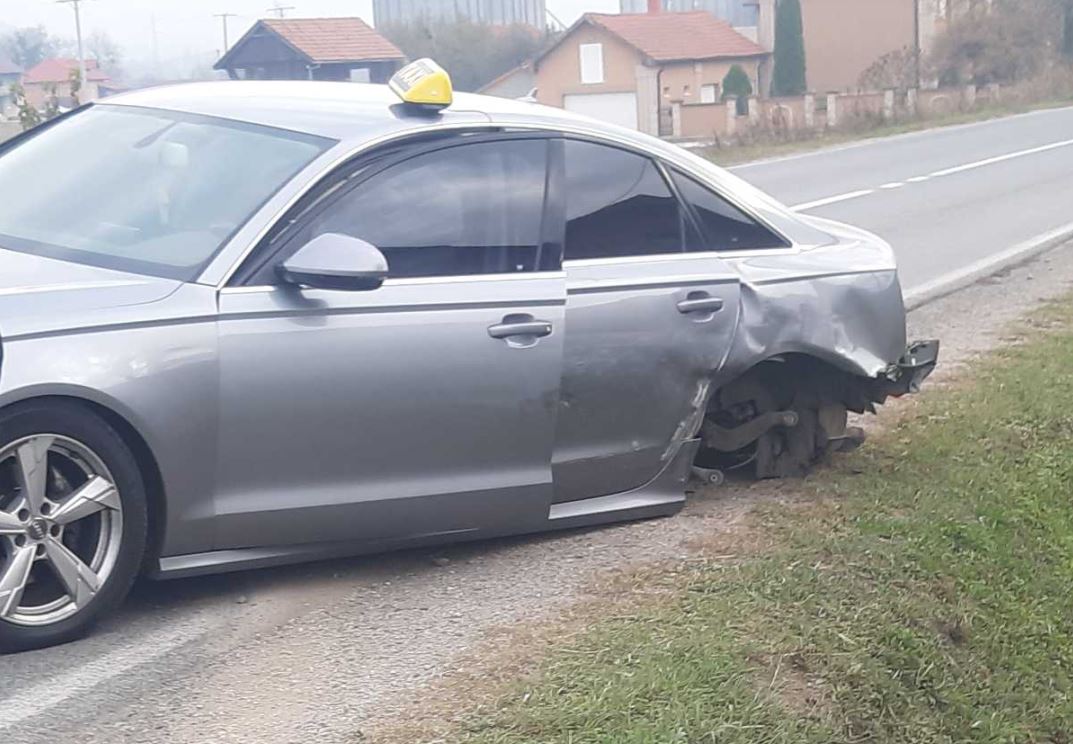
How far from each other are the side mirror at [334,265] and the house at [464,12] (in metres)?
28.1

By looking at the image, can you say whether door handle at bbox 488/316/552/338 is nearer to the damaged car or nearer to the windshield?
the damaged car

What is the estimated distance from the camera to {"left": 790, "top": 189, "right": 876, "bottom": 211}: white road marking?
17.8m

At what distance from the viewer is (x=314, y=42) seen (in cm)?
2019

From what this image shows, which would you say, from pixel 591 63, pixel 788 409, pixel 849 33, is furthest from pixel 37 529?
pixel 849 33

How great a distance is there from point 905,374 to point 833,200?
12831 mm

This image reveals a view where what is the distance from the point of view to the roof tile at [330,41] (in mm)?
19375

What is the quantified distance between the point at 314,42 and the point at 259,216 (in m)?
16.0

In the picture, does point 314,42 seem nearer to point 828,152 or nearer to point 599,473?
point 828,152

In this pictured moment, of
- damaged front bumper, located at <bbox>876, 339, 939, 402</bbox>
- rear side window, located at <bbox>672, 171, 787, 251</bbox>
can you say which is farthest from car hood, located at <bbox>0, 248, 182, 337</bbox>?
damaged front bumper, located at <bbox>876, 339, 939, 402</bbox>

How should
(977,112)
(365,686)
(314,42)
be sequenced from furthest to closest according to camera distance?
(977,112) < (314,42) < (365,686)

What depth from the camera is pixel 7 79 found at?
30969mm

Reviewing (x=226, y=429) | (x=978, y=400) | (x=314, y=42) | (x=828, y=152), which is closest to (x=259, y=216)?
(x=226, y=429)

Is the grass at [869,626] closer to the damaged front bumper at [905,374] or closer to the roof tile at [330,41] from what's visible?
the damaged front bumper at [905,374]

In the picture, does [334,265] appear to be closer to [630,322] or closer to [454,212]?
[454,212]
